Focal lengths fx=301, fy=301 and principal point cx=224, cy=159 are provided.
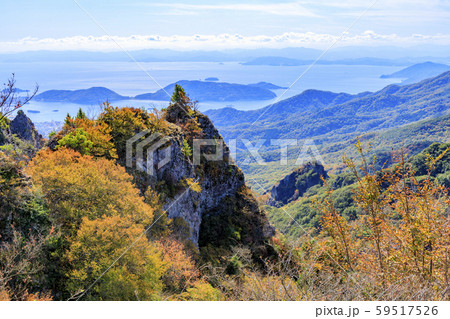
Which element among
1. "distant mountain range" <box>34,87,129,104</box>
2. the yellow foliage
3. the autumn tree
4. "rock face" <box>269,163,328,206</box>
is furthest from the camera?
"rock face" <box>269,163,328,206</box>

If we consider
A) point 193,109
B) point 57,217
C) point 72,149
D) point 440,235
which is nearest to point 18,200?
point 57,217

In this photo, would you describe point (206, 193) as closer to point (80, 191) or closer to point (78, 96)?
point (80, 191)

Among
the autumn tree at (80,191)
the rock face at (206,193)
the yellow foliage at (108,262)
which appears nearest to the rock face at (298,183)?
the rock face at (206,193)

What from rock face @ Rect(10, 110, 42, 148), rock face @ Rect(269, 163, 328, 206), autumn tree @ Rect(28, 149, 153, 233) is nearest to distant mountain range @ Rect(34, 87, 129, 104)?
rock face @ Rect(10, 110, 42, 148)

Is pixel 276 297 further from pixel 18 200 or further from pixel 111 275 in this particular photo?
pixel 18 200

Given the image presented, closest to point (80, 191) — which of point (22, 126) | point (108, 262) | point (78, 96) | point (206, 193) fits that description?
point (108, 262)

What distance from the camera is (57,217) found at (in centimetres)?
1445

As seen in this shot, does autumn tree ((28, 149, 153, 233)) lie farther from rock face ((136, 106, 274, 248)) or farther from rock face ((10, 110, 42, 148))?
rock face ((10, 110, 42, 148))

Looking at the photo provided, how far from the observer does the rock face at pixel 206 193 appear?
25.4 metres

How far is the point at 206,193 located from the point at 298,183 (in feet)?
467

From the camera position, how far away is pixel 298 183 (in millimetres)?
167875

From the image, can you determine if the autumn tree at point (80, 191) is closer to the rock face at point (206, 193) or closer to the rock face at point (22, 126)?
the rock face at point (206, 193)

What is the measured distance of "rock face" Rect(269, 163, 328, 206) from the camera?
162 m

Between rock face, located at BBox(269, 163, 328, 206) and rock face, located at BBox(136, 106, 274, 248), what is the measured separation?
127 meters
